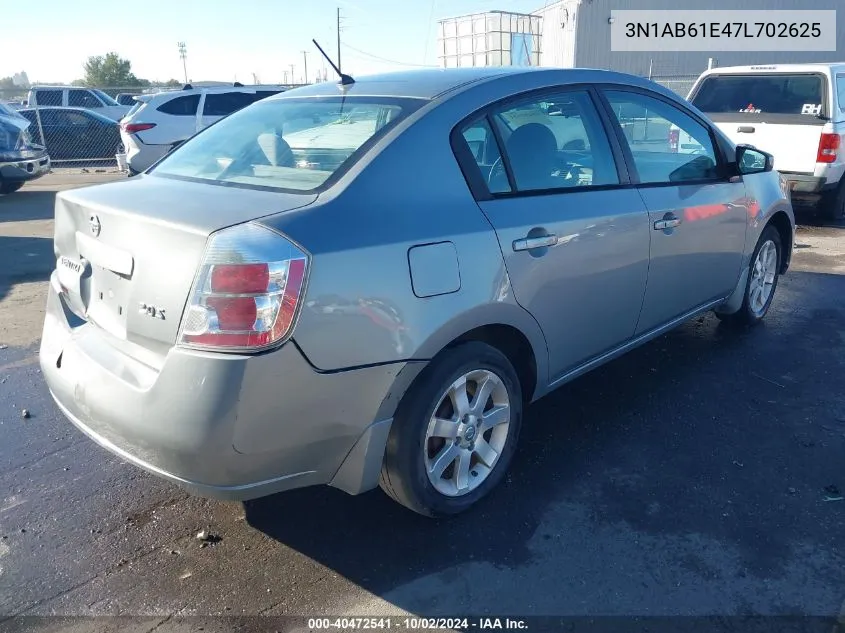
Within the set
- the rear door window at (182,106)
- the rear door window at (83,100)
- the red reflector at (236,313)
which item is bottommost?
the red reflector at (236,313)

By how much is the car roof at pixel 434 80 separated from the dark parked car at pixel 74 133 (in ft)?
51.8

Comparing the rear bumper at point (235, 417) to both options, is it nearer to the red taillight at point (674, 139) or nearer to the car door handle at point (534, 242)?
the car door handle at point (534, 242)

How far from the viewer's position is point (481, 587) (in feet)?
8.29

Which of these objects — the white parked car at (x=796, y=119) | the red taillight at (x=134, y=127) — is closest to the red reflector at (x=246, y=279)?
the white parked car at (x=796, y=119)

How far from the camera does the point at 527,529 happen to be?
112 inches

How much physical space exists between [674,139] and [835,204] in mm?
6257

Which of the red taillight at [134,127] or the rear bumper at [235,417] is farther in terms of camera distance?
the red taillight at [134,127]

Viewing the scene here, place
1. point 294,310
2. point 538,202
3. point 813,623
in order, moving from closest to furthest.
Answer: point 294,310 → point 813,623 → point 538,202

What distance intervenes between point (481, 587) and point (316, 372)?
0.99m

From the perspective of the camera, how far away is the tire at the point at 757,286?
4.86 meters

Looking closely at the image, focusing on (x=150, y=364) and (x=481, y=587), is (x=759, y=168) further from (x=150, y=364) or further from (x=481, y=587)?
(x=150, y=364)

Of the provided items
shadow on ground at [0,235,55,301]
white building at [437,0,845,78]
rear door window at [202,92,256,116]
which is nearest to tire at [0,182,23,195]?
rear door window at [202,92,256,116]

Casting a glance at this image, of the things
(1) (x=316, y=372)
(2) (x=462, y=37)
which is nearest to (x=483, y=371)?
(1) (x=316, y=372)

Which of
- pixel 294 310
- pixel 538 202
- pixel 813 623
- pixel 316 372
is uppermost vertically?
pixel 538 202
